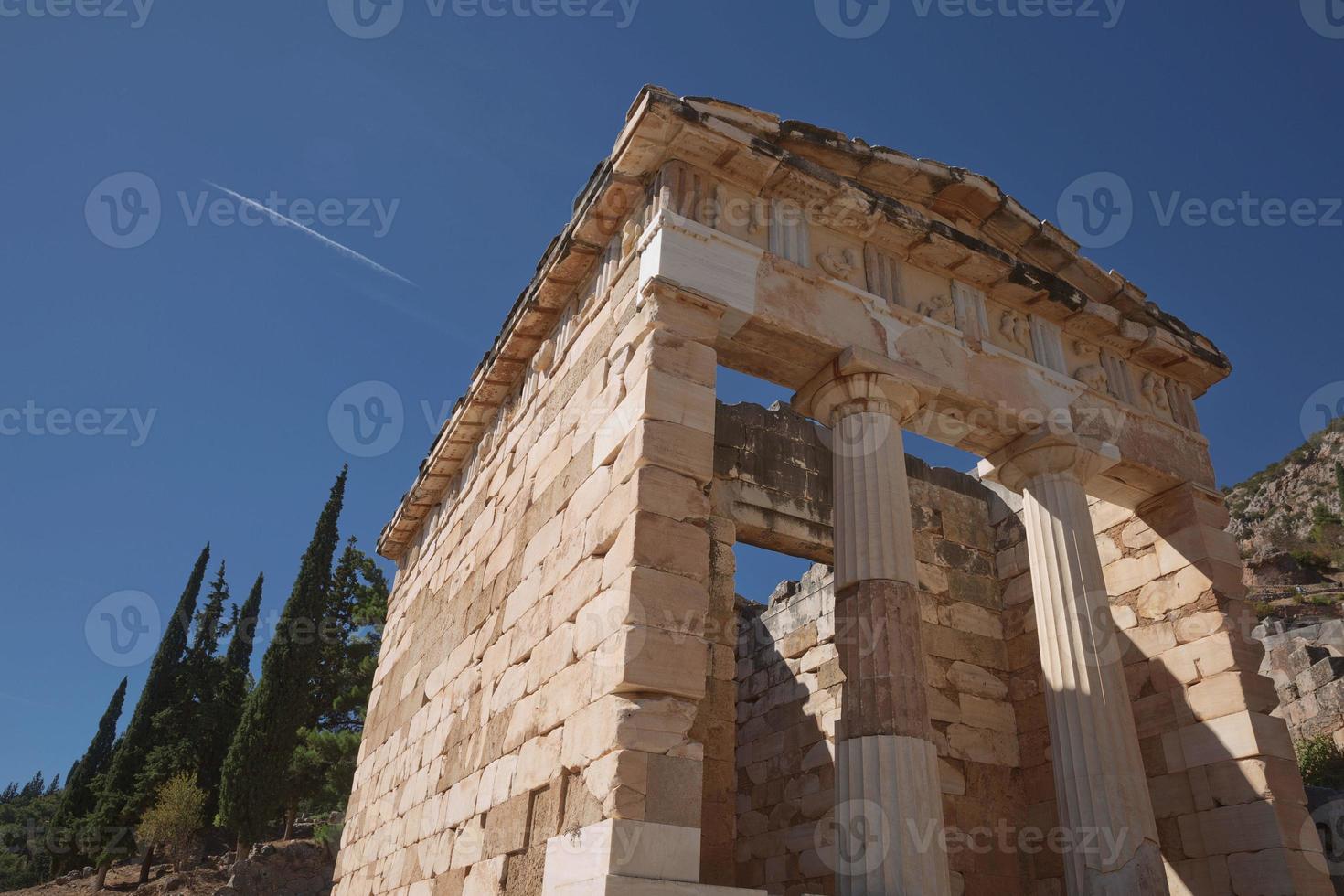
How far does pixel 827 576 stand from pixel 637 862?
660 cm

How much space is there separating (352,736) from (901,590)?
810 inches

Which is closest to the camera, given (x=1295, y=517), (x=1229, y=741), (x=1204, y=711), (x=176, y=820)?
(x=1229, y=741)

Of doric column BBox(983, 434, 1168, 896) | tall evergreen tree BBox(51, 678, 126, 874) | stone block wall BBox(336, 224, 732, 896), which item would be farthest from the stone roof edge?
tall evergreen tree BBox(51, 678, 126, 874)

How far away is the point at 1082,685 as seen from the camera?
23.5ft

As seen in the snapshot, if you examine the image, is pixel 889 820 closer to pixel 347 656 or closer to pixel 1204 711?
pixel 1204 711

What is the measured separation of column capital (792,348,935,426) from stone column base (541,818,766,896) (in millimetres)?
3637

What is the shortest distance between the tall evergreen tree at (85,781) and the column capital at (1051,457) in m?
31.3

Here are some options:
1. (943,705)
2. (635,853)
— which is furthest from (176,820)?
(635,853)

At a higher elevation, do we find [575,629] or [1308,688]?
[1308,688]

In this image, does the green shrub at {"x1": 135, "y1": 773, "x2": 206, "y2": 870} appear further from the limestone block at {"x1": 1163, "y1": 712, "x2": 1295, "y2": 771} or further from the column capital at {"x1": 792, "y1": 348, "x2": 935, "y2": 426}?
the limestone block at {"x1": 1163, "y1": 712, "x2": 1295, "y2": 771}

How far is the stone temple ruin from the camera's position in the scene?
563 cm

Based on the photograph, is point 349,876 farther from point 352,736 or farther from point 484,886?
point 352,736

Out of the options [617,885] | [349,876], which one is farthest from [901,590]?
[349,876]

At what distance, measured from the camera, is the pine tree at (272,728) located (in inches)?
931
